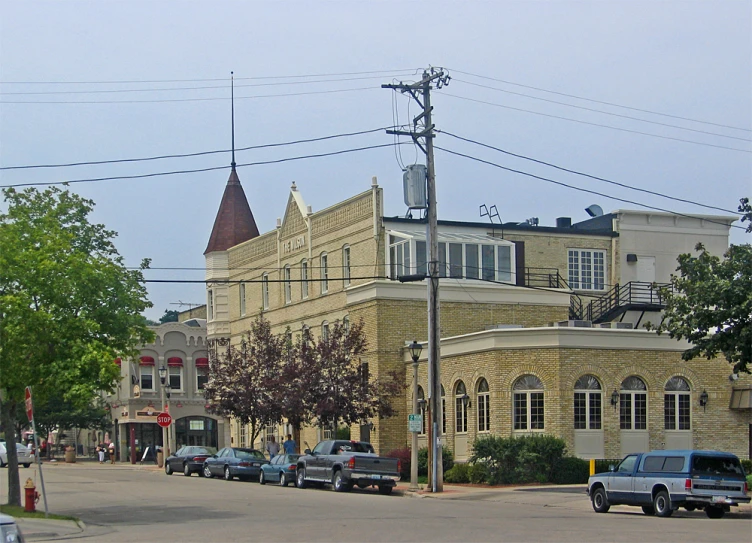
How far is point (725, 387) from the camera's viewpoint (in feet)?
128

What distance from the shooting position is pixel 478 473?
118 ft

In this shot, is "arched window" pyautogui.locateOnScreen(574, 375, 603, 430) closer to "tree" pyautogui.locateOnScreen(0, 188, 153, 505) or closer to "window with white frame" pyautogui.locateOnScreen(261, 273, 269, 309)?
"tree" pyautogui.locateOnScreen(0, 188, 153, 505)

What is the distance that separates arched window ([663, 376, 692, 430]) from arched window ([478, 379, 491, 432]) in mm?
6290

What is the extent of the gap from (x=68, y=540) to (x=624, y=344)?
23132 mm

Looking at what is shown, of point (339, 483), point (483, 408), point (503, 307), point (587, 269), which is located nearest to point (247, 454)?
point (339, 483)

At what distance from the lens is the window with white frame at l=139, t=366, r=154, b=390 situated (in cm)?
6925

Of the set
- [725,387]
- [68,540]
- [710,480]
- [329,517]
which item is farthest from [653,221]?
[68,540]

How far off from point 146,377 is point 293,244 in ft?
70.2

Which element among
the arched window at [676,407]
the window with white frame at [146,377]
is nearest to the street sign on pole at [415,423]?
the arched window at [676,407]

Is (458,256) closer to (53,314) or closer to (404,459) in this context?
(404,459)

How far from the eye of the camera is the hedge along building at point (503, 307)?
3731 cm

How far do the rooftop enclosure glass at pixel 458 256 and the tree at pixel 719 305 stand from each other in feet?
56.0

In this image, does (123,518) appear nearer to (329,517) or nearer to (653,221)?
(329,517)

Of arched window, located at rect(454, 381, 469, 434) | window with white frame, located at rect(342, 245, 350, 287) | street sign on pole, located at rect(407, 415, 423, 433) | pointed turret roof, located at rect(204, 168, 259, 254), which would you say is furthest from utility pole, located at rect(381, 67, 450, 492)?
pointed turret roof, located at rect(204, 168, 259, 254)
